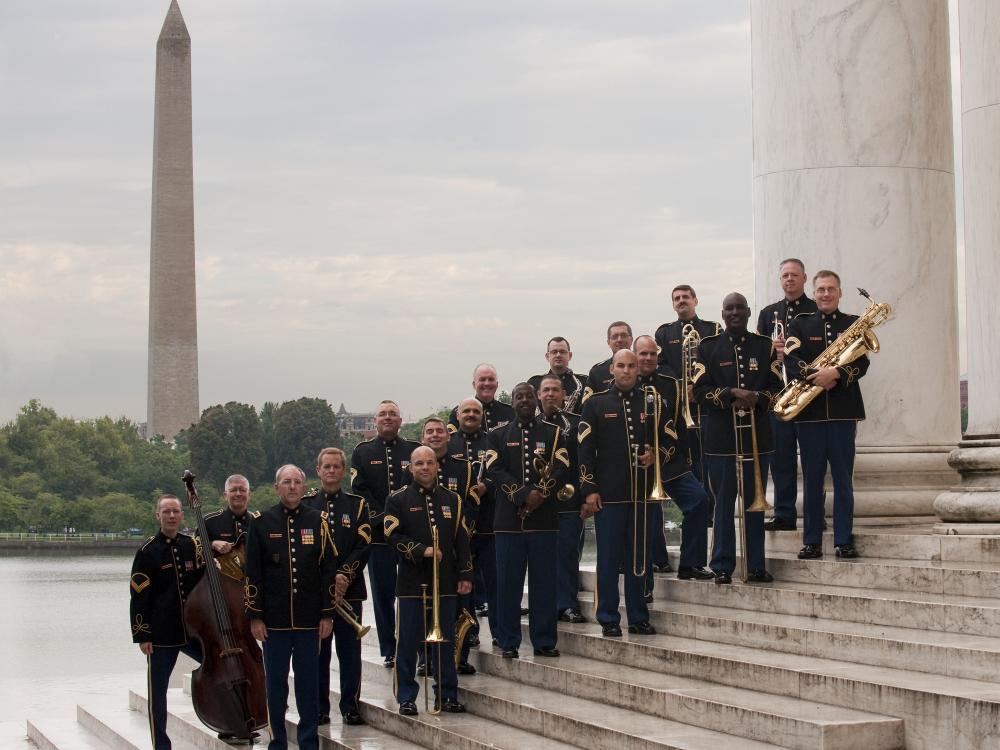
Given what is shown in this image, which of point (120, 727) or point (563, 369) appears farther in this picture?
point (120, 727)

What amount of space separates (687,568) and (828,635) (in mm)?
2845

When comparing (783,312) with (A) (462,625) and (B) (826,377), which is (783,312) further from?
(A) (462,625)

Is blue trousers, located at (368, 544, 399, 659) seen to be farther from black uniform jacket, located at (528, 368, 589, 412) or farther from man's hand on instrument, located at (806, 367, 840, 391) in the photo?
man's hand on instrument, located at (806, 367, 840, 391)

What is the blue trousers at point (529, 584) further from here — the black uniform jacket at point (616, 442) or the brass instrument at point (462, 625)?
the black uniform jacket at point (616, 442)

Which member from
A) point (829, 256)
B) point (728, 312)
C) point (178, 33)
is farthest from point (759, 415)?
point (178, 33)

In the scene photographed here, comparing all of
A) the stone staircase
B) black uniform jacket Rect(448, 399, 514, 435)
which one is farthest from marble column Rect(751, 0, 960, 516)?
black uniform jacket Rect(448, 399, 514, 435)

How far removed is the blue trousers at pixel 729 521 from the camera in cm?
1316

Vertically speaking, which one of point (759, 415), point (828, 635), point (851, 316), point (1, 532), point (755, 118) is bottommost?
point (1, 532)

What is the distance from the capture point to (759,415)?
13.5m

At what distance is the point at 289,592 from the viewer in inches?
495

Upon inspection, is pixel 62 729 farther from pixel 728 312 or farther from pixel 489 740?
pixel 728 312

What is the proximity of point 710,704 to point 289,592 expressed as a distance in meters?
3.69

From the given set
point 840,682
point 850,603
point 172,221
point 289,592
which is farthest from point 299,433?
point 840,682

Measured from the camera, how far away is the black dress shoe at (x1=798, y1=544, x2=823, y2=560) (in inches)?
525
